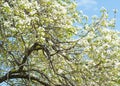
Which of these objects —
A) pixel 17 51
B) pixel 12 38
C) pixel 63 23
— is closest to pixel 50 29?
pixel 63 23

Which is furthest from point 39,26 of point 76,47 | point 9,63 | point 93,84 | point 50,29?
point 9,63

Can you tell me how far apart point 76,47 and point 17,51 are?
296cm

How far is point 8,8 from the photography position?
1105cm

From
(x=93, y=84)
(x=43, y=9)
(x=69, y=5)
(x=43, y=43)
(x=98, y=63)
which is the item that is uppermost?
(x=69, y=5)

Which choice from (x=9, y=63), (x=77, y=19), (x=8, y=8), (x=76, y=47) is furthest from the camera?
(x=9, y=63)

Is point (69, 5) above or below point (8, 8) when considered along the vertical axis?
above

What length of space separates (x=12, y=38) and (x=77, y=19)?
106 inches

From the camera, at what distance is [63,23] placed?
43.6 feet

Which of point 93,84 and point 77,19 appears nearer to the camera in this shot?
point 93,84

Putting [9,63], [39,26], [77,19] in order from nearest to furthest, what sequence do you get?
[39,26] → [77,19] → [9,63]

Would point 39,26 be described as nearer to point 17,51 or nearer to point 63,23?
point 63,23

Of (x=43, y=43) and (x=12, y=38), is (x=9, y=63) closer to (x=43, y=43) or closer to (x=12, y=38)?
(x=12, y=38)

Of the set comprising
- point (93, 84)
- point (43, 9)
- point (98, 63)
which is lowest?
point (93, 84)

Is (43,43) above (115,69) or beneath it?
above
